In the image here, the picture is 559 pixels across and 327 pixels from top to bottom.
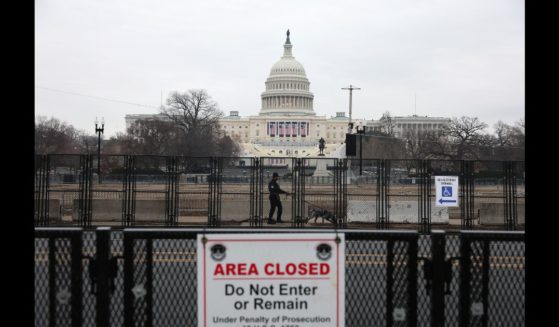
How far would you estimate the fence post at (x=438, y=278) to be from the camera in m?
4.06

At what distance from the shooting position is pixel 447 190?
19516mm

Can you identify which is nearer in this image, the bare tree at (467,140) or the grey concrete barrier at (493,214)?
the grey concrete barrier at (493,214)

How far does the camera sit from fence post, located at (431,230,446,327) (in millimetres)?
4059

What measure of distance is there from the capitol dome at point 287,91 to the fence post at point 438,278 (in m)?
159

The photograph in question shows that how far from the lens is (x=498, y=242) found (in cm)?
427

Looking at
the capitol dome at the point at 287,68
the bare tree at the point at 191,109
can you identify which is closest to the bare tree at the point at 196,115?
the bare tree at the point at 191,109

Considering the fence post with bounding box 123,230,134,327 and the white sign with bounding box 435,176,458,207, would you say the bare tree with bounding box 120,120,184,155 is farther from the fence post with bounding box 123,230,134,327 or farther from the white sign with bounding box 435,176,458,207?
the fence post with bounding box 123,230,134,327

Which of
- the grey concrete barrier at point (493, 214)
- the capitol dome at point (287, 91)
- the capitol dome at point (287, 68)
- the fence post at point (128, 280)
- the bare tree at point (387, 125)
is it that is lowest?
the grey concrete barrier at point (493, 214)

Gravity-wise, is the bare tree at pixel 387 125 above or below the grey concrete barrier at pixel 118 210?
above

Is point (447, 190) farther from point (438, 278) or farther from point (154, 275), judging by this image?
point (154, 275)

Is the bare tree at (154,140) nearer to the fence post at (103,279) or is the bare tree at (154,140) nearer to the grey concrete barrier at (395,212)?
the grey concrete barrier at (395,212)
